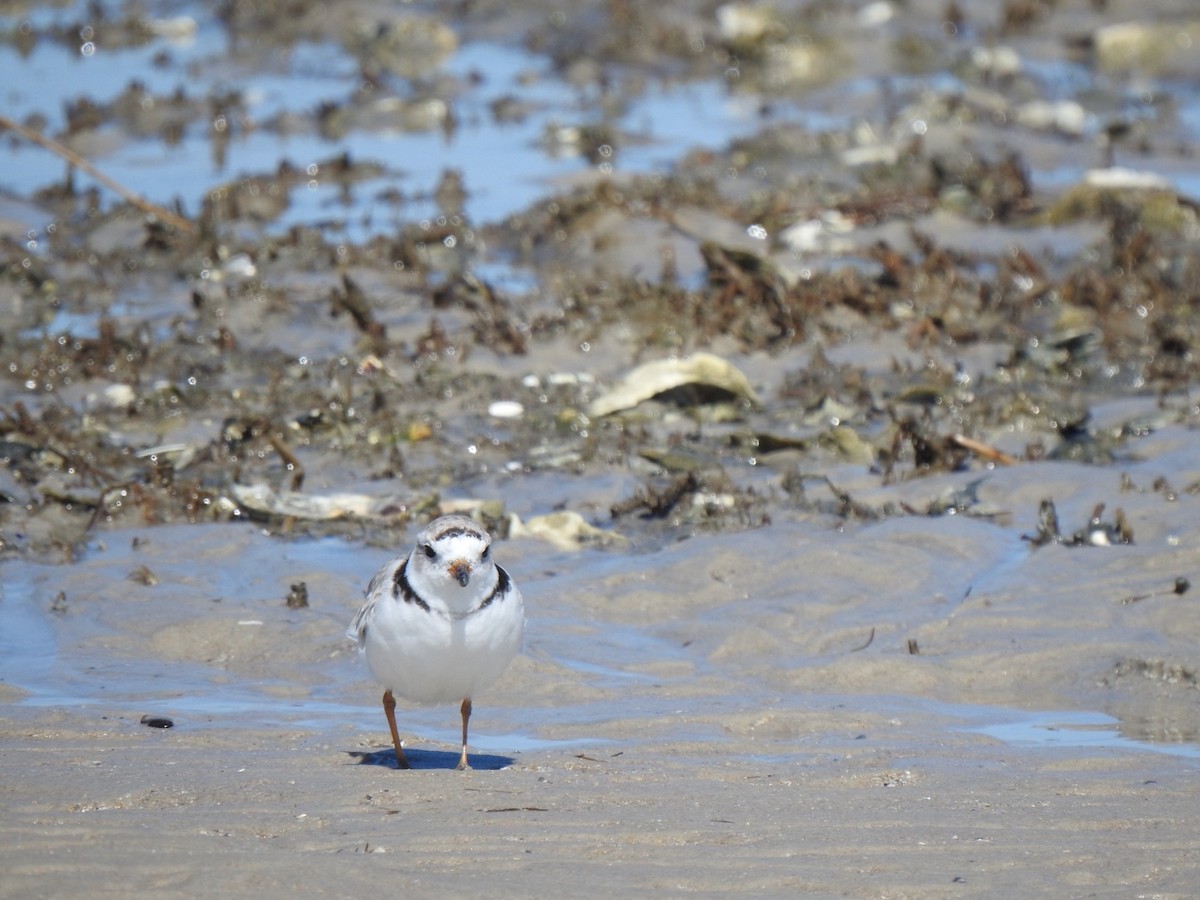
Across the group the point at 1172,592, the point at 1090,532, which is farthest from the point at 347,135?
the point at 1172,592

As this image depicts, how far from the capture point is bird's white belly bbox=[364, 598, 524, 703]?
5.17 metres

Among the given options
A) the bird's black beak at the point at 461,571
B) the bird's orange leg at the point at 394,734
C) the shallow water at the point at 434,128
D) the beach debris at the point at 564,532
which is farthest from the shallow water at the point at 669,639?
the shallow water at the point at 434,128

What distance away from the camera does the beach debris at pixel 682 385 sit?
383 inches

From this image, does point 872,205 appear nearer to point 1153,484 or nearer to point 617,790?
point 1153,484

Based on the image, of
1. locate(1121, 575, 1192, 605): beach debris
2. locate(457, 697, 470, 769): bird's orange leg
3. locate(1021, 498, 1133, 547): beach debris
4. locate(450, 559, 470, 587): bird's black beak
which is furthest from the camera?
locate(1021, 498, 1133, 547): beach debris

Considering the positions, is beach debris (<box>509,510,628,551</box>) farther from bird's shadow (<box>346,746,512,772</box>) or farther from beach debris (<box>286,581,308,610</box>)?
bird's shadow (<box>346,746,512,772</box>)

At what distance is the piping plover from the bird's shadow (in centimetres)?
9

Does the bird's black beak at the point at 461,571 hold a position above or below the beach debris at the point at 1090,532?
below

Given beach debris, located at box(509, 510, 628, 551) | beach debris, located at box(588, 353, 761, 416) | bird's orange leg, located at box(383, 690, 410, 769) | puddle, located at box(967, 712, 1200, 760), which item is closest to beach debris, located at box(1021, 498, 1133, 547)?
puddle, located at box(967, 712, 1200, 760)

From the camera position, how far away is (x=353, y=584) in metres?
7.61

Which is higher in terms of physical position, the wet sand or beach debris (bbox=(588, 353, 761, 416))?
beach debris (bbox=(588, 353, 761, 416))

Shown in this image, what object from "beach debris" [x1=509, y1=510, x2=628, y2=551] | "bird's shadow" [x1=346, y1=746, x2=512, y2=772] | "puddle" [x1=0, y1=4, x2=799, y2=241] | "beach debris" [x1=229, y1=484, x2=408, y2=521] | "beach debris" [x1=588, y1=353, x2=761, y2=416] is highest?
"puddle" [x1=0, y1=4, x2=799, y2=241]

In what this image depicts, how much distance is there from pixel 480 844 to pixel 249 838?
1.93ft

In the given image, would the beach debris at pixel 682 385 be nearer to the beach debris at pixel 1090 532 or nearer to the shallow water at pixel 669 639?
the shallow water at pixel 669 639
